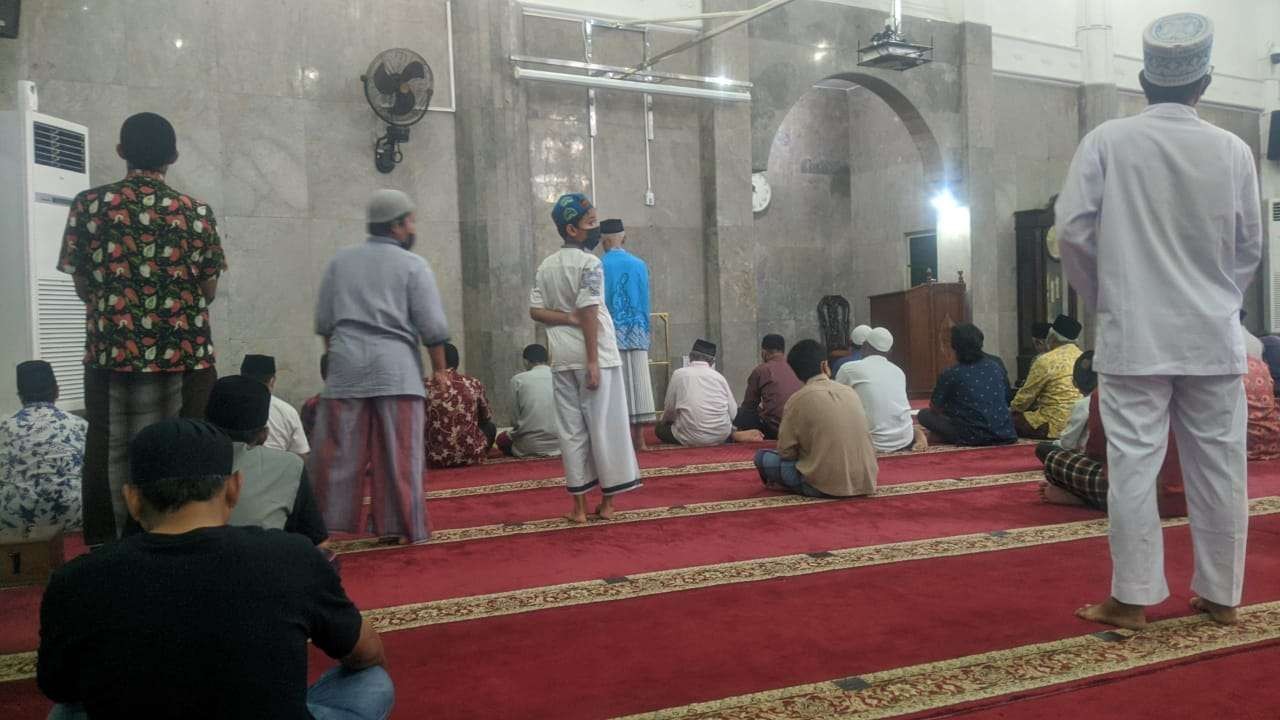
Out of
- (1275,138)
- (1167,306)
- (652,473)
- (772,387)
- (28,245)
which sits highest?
(1275,138)

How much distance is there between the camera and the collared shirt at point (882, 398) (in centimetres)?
530

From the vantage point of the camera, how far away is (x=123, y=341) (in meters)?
2.82

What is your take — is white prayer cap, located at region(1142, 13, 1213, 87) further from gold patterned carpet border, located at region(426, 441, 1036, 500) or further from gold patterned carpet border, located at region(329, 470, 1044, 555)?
gold patterned carpet border, located at region(426, 441, 1036, 500)

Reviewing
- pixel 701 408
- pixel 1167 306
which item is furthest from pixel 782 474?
pixel 1167 306

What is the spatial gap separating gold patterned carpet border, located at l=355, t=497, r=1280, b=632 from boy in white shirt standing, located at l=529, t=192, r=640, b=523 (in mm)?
801

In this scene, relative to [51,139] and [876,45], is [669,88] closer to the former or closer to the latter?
[876,45]

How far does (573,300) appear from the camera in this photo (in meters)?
3.68

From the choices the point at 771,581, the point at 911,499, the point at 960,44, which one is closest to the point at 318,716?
the point at 771,581

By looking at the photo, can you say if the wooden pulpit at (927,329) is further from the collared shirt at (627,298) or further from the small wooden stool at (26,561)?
the small wooden stool at (26,561)

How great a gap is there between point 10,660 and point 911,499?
2988 millimetres

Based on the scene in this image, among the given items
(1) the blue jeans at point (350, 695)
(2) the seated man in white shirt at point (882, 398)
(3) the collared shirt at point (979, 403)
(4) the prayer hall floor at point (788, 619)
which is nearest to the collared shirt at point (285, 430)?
(4) the prayer hall floor at point (788, 619)

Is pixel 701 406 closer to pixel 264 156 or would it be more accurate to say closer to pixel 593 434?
pixel 593 434

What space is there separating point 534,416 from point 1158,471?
3.92 meters

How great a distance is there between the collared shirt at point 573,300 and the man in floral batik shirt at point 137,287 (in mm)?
1147
